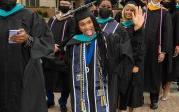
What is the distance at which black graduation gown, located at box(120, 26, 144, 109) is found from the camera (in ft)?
26.1

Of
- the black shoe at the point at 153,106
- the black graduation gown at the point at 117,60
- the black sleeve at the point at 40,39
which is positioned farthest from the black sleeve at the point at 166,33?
the black sleeve at the point at 40,39

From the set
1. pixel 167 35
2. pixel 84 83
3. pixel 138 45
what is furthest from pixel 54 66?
pixel 84 83

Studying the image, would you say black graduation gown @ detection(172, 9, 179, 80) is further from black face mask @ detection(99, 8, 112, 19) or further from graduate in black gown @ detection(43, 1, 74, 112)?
black face mask @ detection(99, 8, 112, 19)

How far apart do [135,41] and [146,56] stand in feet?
5.98

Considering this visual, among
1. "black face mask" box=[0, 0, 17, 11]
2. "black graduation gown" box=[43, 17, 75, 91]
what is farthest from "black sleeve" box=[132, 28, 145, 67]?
"black face mask" box=[0, 0, 17, 11]

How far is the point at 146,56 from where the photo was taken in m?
9.71

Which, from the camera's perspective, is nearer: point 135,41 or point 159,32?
point 135,41

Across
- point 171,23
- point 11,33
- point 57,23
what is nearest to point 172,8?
point 171,23

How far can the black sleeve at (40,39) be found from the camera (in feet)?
18.7

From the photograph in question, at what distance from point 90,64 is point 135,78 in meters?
2.37

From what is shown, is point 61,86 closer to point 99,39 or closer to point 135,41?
point 135,41

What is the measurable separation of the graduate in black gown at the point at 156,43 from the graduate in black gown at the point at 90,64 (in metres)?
3.45

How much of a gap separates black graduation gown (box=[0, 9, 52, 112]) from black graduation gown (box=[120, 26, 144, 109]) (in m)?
2.33

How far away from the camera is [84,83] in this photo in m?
6.05
